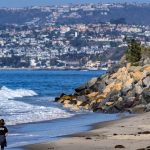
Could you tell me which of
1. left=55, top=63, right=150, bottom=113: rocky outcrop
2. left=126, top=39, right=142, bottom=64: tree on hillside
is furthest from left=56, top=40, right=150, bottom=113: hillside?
left=126, top=39, right=142, bottom=64: tree on hillside

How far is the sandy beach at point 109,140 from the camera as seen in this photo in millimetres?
20909

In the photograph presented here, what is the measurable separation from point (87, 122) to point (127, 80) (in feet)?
43.5

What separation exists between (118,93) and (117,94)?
11.6 inches

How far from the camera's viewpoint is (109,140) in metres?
22.5

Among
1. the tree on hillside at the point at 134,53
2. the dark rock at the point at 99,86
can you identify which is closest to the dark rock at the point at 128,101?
the dark rock at the point at 99,86

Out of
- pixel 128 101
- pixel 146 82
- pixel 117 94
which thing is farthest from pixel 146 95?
pixel 117 94

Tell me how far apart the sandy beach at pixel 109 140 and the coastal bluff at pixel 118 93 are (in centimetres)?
1038

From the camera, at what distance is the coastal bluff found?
128 feet

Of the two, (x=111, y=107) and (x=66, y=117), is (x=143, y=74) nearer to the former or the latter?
(x=111, y=107)

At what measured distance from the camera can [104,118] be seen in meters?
34.6

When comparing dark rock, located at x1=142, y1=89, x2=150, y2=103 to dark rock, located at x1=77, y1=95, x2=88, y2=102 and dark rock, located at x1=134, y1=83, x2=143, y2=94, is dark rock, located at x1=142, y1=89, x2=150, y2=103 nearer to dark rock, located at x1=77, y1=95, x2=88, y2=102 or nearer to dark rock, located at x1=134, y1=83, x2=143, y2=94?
dark rock, located at x1=134, y1=83, x2=143, y2=94

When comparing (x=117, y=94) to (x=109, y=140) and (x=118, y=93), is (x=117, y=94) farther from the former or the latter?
(x=109, y=140)

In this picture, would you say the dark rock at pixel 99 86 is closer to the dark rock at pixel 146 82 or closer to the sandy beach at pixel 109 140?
the dark rock at pixel 146 82

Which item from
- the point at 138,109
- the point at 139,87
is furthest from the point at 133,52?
the point at 138,109
